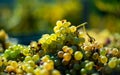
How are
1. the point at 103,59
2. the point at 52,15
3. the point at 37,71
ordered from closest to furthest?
1. the point at 37,71
2. the point at 103,59
3. the point at 52,15

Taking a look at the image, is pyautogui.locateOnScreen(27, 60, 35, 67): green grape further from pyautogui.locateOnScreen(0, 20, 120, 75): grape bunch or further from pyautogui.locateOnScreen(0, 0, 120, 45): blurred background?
pyautogui.locateOnScreen(0, 0, 120, 45): blurred background

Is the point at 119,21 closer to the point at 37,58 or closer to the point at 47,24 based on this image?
the point at 47,24

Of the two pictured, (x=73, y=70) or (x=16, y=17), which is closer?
(x=73, y=70)

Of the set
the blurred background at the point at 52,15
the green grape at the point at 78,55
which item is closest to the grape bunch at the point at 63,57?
the green grape at the point at 78,55

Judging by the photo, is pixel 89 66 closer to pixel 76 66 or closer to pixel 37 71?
pixel 76 66

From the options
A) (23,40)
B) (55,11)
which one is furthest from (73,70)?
(55,11)

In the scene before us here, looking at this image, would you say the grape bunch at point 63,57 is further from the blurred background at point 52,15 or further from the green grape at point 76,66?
the blurred background at point 52,15

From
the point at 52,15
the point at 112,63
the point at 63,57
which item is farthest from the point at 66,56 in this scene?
the point at 52,15
